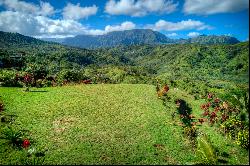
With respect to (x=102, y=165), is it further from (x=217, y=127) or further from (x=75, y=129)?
(x=217, y=127)

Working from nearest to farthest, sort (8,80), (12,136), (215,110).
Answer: (12,136)
(215,110)
(8,80)

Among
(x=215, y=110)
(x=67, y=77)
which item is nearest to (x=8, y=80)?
(x=67, y=77)

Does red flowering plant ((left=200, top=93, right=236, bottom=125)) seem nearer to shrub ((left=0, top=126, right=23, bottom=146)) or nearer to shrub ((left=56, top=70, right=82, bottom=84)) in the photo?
shrub ((left=56, top=70, right=82, bottom=84))

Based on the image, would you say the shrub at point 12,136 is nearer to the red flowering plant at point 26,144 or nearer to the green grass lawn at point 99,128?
the red flowering plant at point 26,144

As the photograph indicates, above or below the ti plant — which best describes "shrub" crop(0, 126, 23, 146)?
above

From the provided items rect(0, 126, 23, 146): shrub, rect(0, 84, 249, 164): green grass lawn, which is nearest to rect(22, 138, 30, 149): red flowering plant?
rect(0, 126, 23, 146): shrub

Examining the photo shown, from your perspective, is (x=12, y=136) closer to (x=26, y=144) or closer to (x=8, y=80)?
(x=26, y=144)

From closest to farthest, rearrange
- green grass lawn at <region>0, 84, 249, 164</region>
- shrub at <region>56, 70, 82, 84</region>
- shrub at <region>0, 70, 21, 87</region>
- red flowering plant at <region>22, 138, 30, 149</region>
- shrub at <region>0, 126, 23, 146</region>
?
red flowering plant at <region>22, 138, 30, 149</region>
green grass lawn at <region>0, 84, 249, 164</region>
shrub at <region>0, 126, 23, 146</region>
shrub at <region>0, 70, 21, 87</region>
shrub at <region>56, 70, 82, 84</region>

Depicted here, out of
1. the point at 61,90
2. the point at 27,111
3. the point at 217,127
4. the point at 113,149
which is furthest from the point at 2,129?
the point at 217,127

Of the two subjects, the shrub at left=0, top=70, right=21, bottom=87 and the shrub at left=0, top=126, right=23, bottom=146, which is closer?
the shrub at left=0, top=126, right=23, bottom=146
